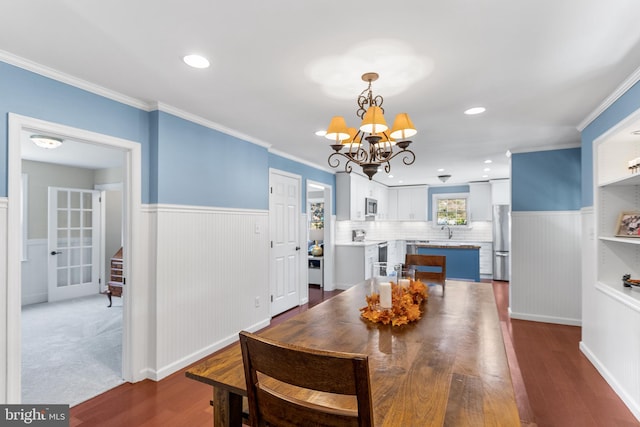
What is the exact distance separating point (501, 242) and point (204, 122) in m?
6.54

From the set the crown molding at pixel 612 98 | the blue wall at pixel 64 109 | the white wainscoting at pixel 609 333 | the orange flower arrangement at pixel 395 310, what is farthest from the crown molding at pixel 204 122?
the white wainscoting at pixel 609 333

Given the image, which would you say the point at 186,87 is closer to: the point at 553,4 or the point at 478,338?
the point at 553,4

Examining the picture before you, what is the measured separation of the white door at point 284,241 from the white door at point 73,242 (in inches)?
146

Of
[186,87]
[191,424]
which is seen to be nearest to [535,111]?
[186,87]

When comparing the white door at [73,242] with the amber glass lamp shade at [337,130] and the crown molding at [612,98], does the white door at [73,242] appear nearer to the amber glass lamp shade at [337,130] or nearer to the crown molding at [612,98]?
the amber glass lamp shade at [337,130]

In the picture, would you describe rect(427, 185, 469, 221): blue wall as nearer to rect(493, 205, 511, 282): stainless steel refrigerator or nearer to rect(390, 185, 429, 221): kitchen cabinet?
rect(390, 185, 429, 221): kitchen cabinet

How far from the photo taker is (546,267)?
429cm

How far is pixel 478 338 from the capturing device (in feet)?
5.14

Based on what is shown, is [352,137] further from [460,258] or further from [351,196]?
[460,258]

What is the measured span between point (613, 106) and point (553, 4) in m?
1.70

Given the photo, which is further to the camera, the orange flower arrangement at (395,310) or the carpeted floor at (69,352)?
the carpeted floor at (69,352)

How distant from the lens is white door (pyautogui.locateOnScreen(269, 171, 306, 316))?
14.8 ft

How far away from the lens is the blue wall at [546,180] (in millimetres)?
4191

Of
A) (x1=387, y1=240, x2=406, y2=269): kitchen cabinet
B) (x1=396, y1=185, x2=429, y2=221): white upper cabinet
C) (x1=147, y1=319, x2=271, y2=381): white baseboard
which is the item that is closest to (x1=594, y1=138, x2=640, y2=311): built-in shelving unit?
(x1=147, y1=319, x2=271, y2=381): white baseboard
